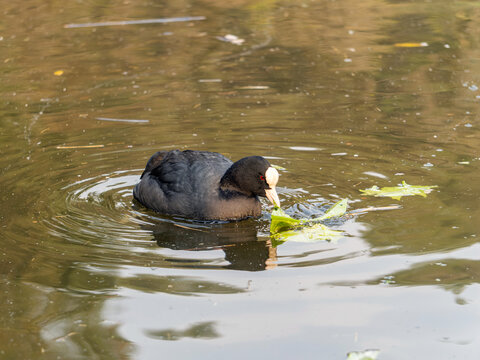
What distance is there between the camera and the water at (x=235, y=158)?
17.7ft

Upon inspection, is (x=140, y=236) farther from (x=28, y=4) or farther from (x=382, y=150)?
(x=28, y=4)

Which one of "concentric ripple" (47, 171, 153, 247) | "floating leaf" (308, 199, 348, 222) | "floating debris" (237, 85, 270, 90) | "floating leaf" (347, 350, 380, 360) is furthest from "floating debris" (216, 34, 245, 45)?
"floating leaf" (347, 350, 380, 360)

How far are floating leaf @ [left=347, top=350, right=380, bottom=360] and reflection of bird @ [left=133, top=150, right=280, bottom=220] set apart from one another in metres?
2.72

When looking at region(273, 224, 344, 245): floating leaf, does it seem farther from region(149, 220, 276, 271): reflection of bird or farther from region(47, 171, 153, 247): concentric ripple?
region(47, 171, 153, 247): concentric ripple

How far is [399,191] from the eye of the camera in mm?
8008

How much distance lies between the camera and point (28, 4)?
1872 cm

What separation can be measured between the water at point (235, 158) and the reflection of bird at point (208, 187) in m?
0.17

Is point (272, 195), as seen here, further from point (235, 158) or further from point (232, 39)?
point (232, 39)

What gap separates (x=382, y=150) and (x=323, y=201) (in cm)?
195

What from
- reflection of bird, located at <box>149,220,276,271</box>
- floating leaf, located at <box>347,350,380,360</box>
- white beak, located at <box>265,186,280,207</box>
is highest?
floating leaf, located at <box>347,350,380,360</box>

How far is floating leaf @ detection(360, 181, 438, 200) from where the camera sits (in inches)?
313

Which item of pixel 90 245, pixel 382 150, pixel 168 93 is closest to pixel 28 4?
pixel 168 93

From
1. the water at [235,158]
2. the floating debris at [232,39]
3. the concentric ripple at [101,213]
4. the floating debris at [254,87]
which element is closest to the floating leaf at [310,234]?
the water at [235,158]

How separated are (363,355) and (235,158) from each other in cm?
481
